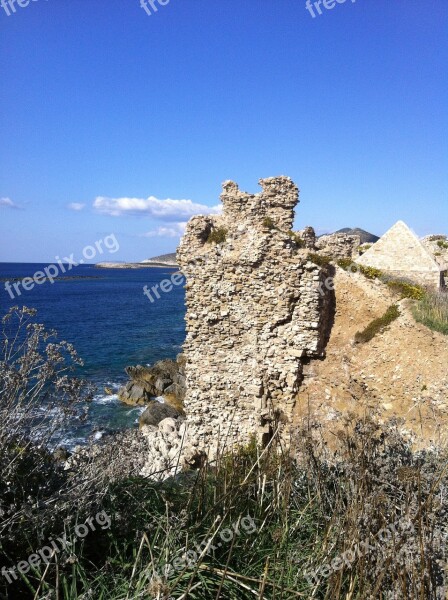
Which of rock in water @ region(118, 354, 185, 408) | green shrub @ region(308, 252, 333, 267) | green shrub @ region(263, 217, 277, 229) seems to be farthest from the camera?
rock in water @ region(118, 354, 185, 408)

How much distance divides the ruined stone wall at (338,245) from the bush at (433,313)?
3276 mm

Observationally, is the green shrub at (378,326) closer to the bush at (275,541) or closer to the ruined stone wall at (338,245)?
the ruined stone wall at (338,245)

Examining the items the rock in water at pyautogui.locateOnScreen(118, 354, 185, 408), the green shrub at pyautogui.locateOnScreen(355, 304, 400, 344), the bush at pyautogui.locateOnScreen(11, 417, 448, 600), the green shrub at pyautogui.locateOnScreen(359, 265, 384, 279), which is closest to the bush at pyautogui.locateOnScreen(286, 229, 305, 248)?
the green shrub at pyautogui.locateOnScreen(359, 265, 384, 279)

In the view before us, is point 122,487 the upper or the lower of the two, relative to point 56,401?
lower

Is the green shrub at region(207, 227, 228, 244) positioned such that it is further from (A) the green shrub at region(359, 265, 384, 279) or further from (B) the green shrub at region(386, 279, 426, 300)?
(B) the green shrub at region(386, 279, 426, 300)

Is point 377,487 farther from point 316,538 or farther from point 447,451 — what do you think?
point 447,451

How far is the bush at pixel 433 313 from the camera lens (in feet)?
31.9

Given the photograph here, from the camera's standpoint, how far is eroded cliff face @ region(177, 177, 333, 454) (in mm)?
10398

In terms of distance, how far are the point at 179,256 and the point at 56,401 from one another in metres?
8.15

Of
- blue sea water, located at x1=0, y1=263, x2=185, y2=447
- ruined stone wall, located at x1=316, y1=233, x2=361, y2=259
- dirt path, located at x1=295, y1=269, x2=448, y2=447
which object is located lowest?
blue sea water, located at x1=0, y1=263, x2=185, y2=447

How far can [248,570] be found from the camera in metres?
3.83

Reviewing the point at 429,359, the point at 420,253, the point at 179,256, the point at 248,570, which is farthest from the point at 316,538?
the point at 420,253

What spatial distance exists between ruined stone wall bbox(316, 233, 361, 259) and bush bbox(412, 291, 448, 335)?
3.28 metres

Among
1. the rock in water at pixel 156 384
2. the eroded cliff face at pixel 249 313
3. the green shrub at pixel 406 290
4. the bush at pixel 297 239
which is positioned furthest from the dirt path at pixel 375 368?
the rock in water at pixel 156 384
